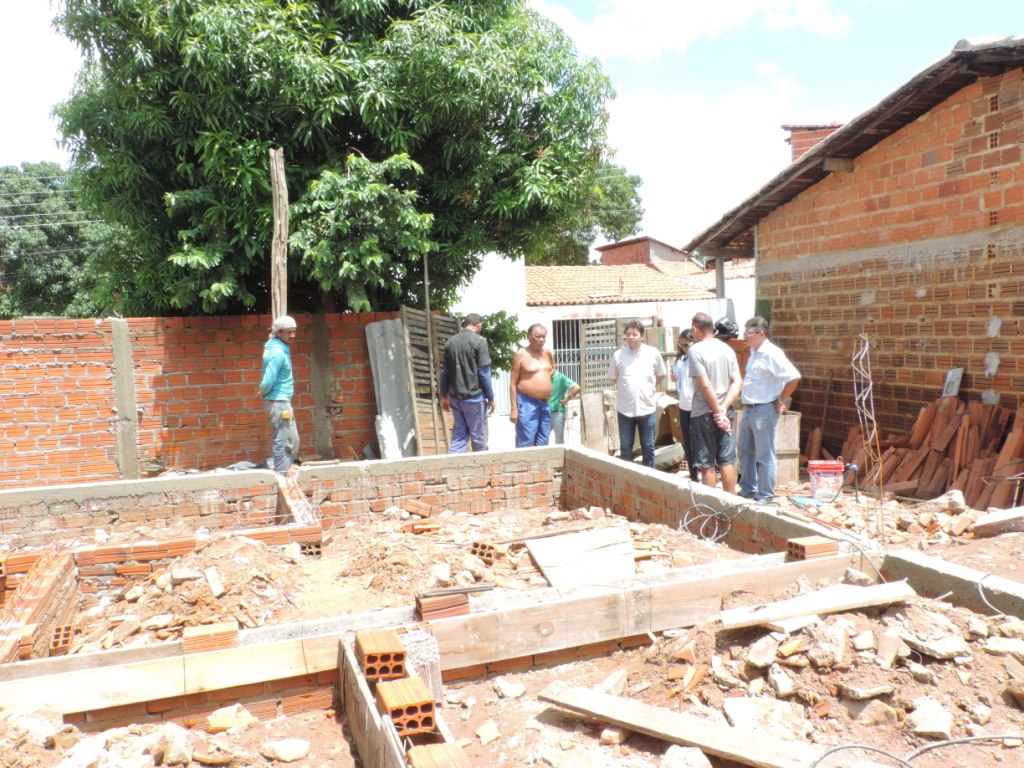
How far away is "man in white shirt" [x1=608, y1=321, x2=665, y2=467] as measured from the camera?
320 inches

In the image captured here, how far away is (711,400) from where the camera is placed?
272 inches

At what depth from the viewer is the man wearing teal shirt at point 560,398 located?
9.91m

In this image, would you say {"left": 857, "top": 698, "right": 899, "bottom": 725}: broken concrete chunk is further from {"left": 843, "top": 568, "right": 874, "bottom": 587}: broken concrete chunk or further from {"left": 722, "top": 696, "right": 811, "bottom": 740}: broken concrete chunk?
{"left": 843, "top": 568, "right": 874, "bottom": 587}: broken concrete chunk

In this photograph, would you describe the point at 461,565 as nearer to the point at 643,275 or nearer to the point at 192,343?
the point at 192,343

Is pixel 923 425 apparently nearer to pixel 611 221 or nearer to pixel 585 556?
pixel 585 556

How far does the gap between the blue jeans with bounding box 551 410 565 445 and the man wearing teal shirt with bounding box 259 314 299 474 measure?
3.35 m

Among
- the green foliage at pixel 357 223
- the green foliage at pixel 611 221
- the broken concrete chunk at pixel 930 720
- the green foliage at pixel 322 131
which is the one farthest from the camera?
the green foliage at pixel 611 221

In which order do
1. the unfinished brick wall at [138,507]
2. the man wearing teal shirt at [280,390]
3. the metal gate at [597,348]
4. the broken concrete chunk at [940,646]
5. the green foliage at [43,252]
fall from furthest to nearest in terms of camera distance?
the green foliage at [43,252]
the metal gate at [597,348]
the man wearing teal shirt at [280,390]
the unfinished brick wall at [138,507]
the broken concrete chunk at [940,646]

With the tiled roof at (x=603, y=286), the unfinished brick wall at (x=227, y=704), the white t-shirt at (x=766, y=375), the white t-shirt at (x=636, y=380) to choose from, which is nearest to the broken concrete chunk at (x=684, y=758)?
the unfinished brick wall at (x=227, y=704)

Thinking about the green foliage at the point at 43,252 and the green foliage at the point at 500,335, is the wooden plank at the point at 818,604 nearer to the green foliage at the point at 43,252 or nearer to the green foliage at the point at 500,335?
the green foliage at the point at 500,335

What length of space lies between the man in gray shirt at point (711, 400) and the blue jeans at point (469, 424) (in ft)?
8.52

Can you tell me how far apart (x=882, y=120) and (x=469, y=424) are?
228 inches

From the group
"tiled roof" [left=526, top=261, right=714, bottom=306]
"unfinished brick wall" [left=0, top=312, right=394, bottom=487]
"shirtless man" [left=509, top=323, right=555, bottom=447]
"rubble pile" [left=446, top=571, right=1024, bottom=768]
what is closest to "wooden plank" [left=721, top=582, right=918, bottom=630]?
"rubble pile" [left=446, top=571, right=1024, bottom=768]

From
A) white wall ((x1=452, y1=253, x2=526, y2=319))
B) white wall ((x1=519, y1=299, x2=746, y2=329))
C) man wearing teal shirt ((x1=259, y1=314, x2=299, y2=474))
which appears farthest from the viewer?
white wall ((x1=519, y1=299, x2=746, y2=329))
